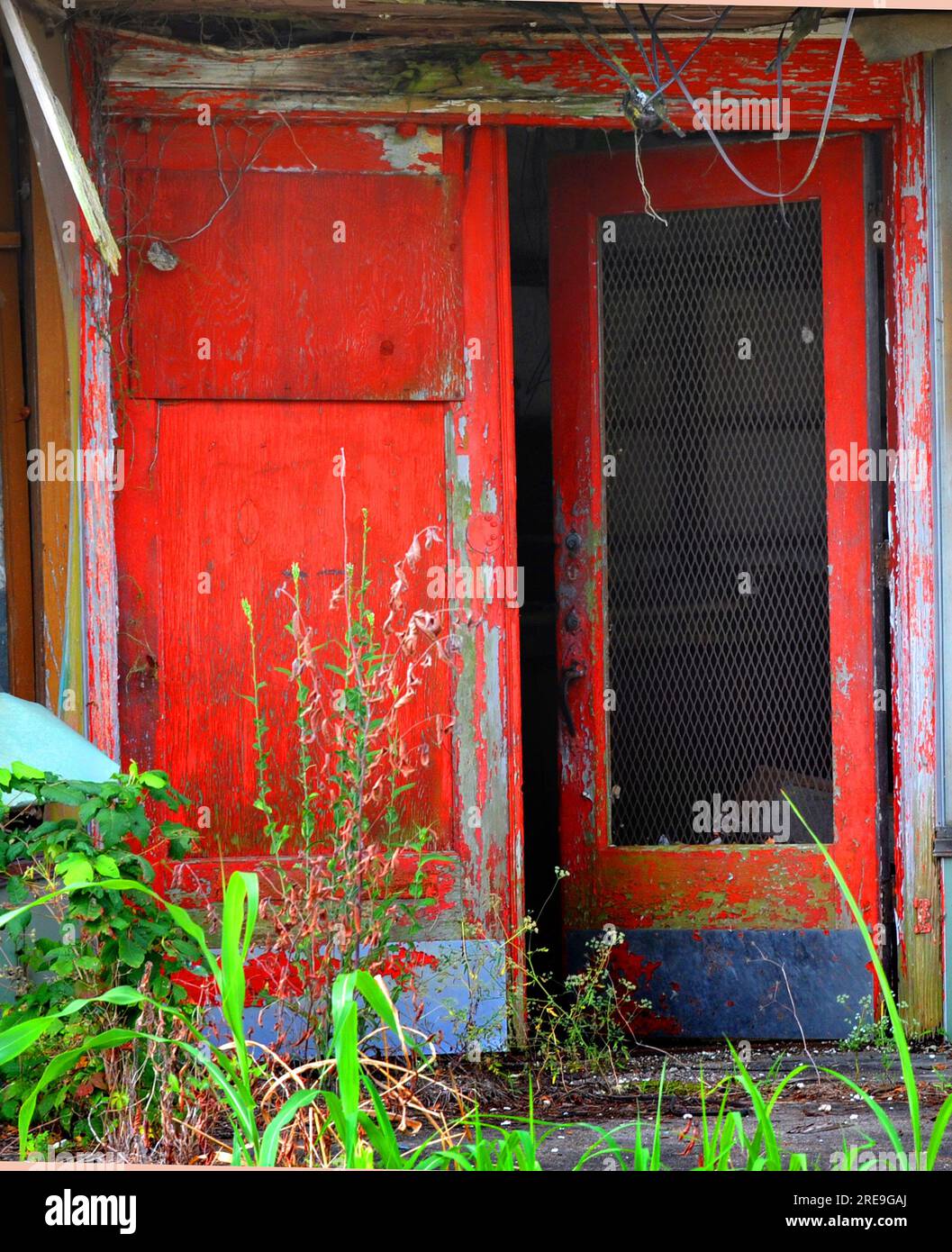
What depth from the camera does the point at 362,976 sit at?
2469mm

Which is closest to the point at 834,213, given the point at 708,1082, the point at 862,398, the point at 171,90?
the point at 862,398

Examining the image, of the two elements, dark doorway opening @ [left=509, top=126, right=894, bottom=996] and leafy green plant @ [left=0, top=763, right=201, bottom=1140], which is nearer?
leafy green plant @ [left=0, top=763, right=201, bottom=1140]

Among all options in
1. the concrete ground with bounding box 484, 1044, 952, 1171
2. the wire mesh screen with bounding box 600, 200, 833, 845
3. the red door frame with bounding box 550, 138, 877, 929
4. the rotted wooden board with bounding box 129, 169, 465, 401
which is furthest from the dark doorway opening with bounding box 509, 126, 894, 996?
the rotted wooden board with bounding box 129, 169, 465, 401

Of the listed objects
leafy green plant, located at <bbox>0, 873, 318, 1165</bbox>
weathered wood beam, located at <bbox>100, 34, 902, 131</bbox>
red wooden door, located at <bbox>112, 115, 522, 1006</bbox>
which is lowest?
leafy green plant, located at <bbox>0, 873, 318, 1165</bbox>

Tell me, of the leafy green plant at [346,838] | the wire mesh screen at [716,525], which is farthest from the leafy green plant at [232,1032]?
the wire mesh screen at [716,525]

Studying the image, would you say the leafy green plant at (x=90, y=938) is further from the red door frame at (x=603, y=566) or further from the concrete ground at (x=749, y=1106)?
the red door frame at (x=603, y=566)

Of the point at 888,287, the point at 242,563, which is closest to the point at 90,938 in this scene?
the point at 242,563

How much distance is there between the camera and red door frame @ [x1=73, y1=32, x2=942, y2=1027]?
3904mm

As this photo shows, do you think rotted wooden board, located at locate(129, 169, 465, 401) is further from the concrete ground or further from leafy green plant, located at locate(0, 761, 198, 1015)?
the concrete ground

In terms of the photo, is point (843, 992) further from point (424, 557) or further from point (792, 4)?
point (792, 4)

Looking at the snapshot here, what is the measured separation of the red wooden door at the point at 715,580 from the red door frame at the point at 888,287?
0.13 meters

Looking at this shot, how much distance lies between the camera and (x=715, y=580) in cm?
450

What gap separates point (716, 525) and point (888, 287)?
2.98ft

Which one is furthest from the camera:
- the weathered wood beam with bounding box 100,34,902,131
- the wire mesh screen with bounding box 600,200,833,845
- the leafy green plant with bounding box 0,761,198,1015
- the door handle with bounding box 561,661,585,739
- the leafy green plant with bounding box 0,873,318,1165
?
the door handle with bounding box 561,661,585,739
